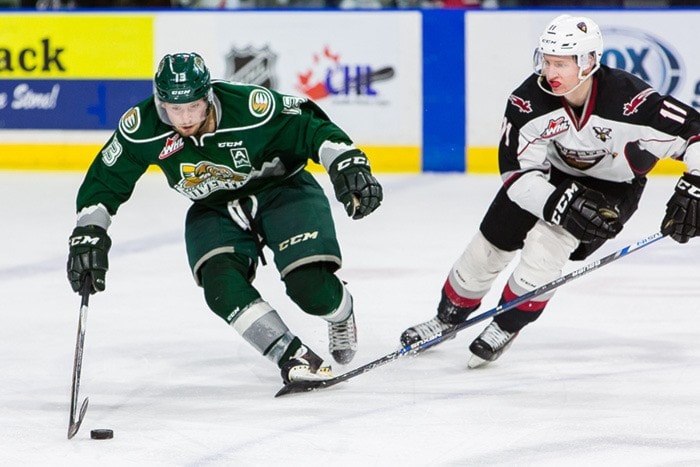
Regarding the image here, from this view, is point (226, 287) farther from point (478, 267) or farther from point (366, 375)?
point (478, 267)

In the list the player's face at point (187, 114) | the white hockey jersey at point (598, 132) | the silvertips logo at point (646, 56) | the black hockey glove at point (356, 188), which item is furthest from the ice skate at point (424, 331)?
the silvertips logo at point (646, 56)

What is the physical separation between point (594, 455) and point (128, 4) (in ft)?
20.7

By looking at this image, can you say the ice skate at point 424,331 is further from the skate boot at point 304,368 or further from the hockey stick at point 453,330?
the skate boot at point 304,368

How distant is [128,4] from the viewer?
28.3ft

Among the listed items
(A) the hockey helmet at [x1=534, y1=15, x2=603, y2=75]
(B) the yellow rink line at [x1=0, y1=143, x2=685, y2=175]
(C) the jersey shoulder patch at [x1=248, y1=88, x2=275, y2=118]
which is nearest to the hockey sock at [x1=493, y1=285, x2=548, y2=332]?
(A) the hockey helmet at [x1=534, y1=15, x2=603, y2=75]

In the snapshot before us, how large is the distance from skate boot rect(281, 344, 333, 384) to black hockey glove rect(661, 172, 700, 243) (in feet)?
3.39

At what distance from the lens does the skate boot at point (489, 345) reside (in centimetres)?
390

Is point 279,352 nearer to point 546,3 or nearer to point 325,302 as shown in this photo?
point 325,302

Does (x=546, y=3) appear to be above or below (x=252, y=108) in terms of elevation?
below

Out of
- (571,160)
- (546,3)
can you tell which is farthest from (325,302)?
(546,3)

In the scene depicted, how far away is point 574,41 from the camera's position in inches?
142

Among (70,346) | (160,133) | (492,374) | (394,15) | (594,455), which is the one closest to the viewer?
(594,455)

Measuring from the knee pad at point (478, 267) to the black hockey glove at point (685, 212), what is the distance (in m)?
0.58

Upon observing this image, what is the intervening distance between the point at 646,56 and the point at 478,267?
13.8 feet
